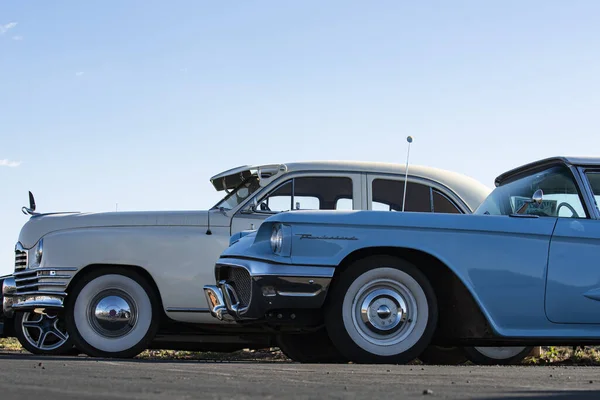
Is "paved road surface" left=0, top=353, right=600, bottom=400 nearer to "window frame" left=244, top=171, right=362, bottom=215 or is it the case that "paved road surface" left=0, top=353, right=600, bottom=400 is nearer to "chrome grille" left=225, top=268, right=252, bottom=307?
"chrome grille" left=225, top=268, right=252, bottom=307

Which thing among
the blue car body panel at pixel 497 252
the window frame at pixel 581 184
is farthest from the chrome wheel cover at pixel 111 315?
the window frame at pixel 581 184

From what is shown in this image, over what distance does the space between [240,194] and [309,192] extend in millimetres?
652

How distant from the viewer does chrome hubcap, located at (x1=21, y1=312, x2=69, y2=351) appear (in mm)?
9070

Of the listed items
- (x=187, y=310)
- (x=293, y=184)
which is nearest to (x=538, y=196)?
(x=293, y=184)

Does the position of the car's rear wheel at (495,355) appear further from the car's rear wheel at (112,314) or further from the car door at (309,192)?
the car's rear wheel at (112,314)

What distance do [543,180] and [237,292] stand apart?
2.41 metres

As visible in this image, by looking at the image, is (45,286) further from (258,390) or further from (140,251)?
(258,390)

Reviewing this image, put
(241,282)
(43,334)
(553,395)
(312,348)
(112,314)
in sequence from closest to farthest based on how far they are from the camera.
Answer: (553,395), (241,282), (312,348), (112,314), (43,334)

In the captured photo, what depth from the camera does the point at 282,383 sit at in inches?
155

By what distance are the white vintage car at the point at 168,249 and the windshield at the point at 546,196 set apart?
1.36 meters

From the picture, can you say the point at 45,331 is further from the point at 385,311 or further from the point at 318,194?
the point at 385,311

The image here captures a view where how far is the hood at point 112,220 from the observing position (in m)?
8.45

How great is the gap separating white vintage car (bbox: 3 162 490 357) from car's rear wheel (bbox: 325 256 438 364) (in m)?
2.37

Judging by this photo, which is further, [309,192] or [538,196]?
[309,192]
